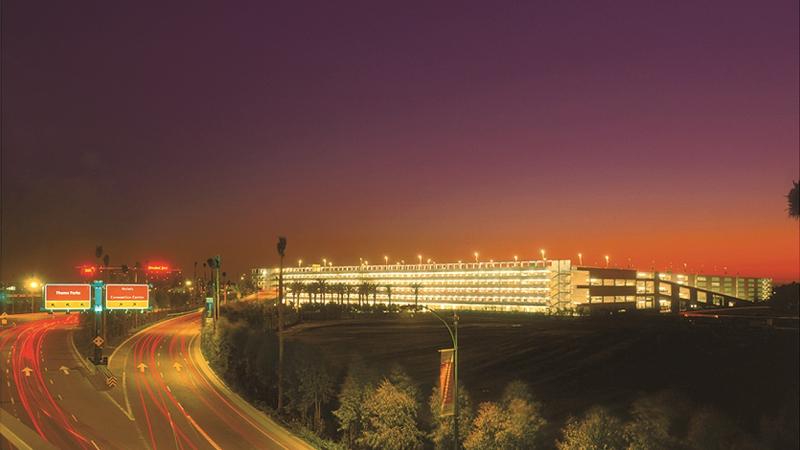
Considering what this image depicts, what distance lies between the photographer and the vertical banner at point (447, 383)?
27.0m

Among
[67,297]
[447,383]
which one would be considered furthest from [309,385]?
[67,297]

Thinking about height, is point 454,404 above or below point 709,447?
above

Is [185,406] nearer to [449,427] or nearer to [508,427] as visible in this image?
[449,427]

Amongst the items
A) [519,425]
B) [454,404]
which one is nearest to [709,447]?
[519,425]

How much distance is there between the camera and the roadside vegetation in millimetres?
27266

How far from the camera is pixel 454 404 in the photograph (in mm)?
27562

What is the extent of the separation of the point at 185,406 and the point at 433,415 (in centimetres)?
2070

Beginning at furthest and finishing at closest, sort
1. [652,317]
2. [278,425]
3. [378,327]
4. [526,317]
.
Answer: [526,317] → [378,327] → [652,317] → [278,425]

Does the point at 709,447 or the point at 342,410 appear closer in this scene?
the point at 709,447

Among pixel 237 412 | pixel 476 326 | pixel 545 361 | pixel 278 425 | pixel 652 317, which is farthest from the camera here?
pixel 476 326

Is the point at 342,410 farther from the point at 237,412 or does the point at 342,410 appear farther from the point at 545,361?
the point at 545,361

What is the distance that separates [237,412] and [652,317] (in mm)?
65030

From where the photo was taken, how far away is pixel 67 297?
60.7 meters

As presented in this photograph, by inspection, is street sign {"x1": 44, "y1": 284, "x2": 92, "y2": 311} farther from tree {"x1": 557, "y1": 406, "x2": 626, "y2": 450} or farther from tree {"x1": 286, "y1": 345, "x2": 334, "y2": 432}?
tree {"x1": 557, "y1": 406, "x2": 626, "y2": 450}
